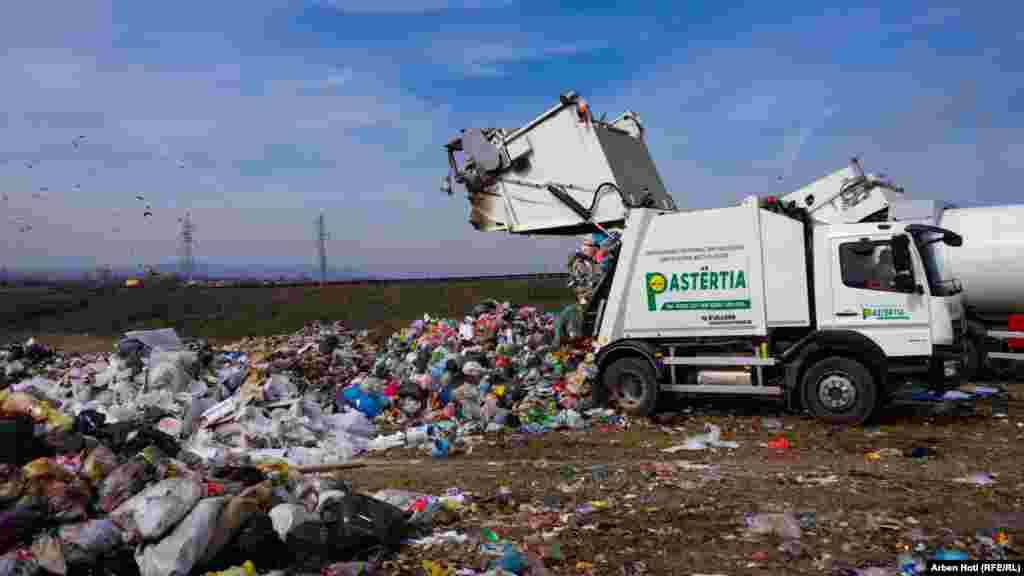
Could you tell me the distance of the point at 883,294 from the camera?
745cm

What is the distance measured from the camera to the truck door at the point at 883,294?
24.1 feet

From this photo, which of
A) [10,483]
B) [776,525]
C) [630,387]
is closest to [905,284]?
[630,387]

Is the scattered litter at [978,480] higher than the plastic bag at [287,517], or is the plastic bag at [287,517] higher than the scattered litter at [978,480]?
the plastic bag at [287,517]

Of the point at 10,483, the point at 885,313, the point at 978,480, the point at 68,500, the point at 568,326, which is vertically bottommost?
the point at 978,480

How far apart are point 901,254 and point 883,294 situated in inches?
17.1

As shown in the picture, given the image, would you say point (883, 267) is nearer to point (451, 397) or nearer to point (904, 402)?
point (904, 402)

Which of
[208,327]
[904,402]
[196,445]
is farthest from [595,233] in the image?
[208,327]

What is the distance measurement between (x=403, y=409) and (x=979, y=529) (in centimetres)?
640

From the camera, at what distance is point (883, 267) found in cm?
751

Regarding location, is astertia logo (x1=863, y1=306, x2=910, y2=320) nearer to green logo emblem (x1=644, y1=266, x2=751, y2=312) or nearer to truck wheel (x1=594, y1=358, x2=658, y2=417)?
green logo emblem (x1=644, y1=266, x2=751, y2=312)

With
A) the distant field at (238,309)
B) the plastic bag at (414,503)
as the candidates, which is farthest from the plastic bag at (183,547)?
the distant field at (238,309)

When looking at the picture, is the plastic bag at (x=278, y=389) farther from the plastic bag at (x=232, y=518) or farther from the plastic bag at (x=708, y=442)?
the plastic bag at (x=708, y=442)

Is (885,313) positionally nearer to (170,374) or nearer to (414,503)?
(414,503)

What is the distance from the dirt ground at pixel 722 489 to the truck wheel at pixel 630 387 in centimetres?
29
